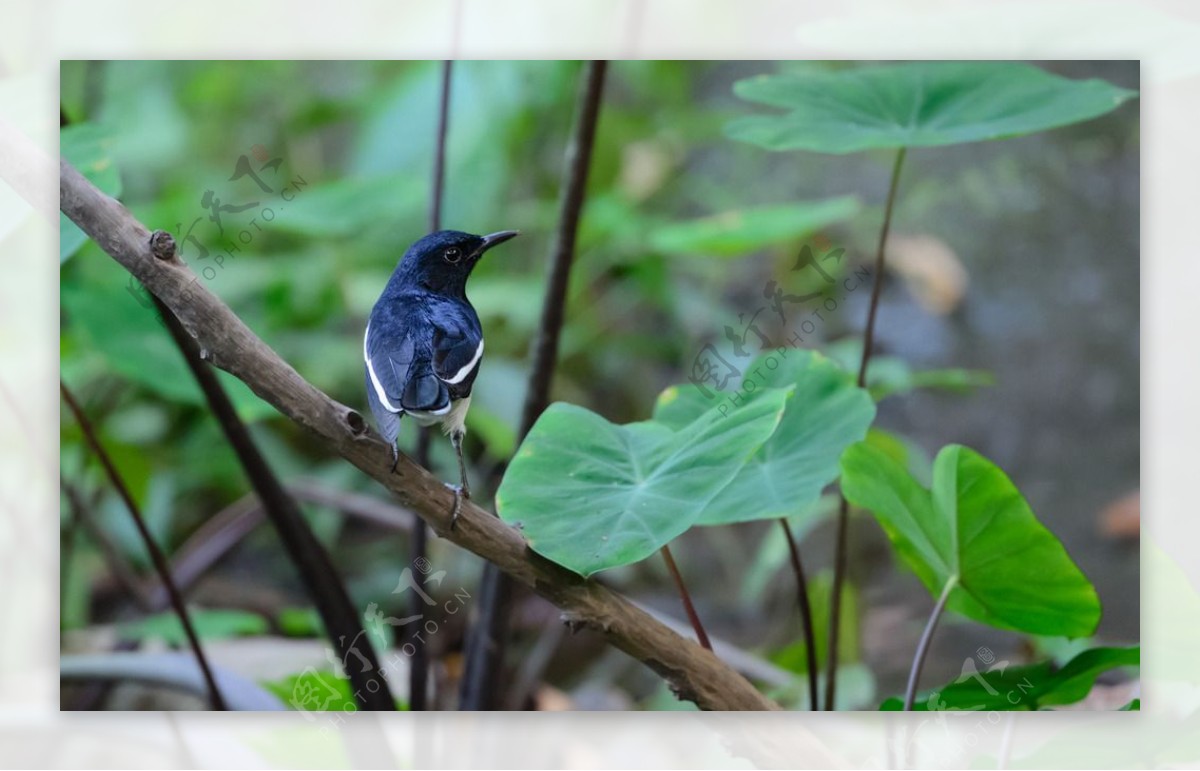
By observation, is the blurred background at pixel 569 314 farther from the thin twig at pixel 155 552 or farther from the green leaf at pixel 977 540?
the green leaf at pixel 977 540

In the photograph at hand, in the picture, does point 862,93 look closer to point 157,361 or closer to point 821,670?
point 821,670

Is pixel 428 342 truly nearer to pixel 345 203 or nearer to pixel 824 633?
pixel 345 203

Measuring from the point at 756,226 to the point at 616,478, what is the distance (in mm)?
562

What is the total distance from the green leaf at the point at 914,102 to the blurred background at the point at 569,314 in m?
0.08

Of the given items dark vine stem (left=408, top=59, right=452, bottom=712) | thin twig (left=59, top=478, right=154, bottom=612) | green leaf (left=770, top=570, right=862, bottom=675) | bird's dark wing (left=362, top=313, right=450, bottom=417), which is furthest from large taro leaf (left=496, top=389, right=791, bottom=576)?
thin twig (left=59, top=478, right=154, bottom=612)

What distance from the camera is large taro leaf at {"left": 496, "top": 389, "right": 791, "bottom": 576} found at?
0.95 metres

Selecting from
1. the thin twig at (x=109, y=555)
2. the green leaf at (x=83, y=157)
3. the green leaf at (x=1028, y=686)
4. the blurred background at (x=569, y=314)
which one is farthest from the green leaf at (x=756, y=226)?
the thin twig at (x=109, y=555)

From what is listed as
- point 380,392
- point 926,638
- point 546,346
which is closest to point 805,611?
point 926,638

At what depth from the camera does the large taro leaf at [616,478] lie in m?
0.95

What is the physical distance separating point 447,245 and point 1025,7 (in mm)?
832

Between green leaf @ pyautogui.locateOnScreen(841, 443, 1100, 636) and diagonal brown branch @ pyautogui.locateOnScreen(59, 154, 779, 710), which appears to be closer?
diagonal brown branch @ pyautogui.locateOnScreen(59, 154, 779, 710)

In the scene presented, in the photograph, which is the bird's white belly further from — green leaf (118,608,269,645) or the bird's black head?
green leaf (118,608,269,645)

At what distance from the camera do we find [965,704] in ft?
4.02

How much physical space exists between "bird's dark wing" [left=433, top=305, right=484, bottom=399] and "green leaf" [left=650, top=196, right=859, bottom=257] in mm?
485
